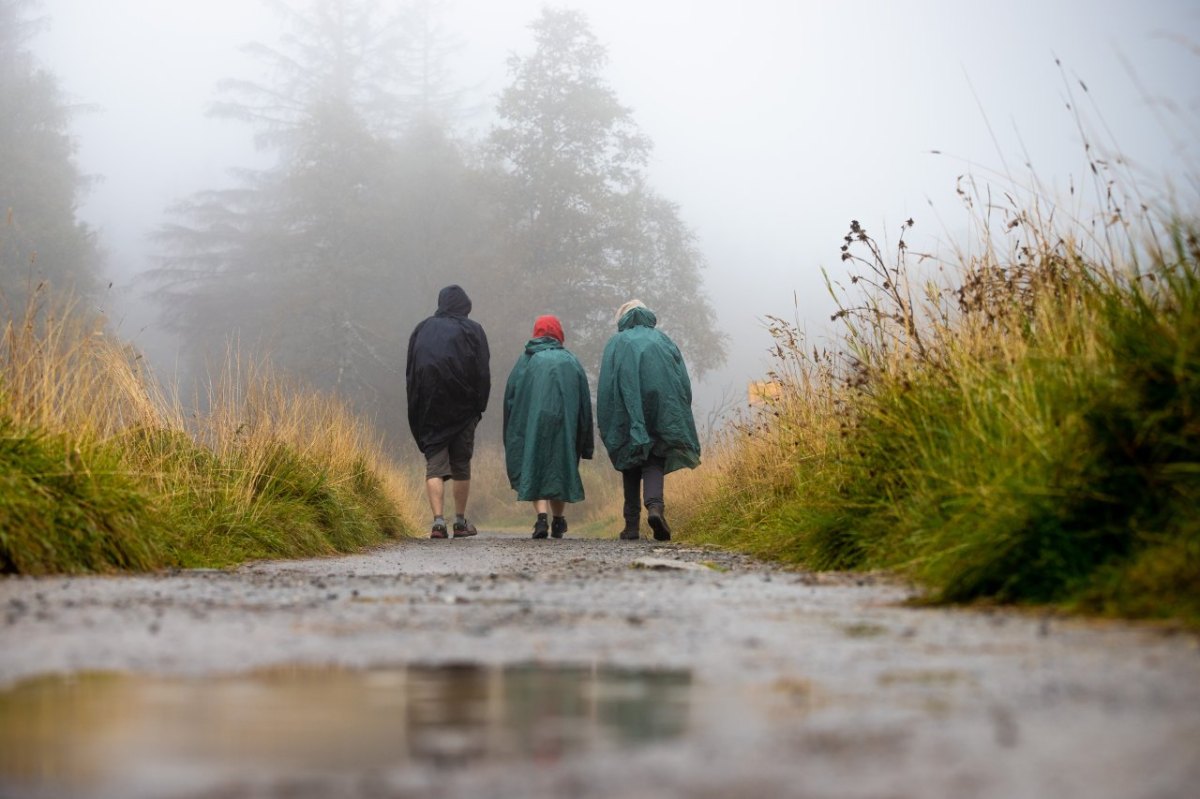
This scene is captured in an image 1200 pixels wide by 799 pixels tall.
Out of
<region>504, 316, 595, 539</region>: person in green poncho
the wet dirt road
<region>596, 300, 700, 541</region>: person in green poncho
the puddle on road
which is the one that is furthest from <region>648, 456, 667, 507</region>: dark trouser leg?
the puddle on road

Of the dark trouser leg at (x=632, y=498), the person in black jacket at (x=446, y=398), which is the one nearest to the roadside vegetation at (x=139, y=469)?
the person in black jacket at (x=446, y=398)

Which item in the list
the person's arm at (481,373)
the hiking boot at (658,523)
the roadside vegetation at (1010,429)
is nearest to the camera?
the roadside vegetation at (1010,429)

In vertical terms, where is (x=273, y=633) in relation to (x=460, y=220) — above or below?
below

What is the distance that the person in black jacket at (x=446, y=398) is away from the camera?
44.5 ft

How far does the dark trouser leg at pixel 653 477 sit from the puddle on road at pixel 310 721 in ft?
30.4

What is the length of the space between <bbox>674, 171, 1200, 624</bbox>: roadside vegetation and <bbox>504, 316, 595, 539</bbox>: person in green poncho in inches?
162

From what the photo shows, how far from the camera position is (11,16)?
162 ft

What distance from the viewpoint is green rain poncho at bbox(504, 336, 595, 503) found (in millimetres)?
13586

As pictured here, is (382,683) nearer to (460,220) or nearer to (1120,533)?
(1120,533)

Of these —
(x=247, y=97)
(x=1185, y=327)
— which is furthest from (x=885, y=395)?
(x=247, y=97)

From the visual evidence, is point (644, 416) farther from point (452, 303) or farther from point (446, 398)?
point (452, 303)

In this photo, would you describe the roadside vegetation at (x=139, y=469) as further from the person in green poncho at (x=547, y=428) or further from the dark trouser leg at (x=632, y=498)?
the dark trouser leg at (x=632, y=498)

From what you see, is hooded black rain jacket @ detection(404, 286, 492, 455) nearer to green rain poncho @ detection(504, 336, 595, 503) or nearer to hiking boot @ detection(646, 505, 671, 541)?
green rain poncho @ detection(504, 336, 595, 503)

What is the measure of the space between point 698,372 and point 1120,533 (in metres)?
39.5
